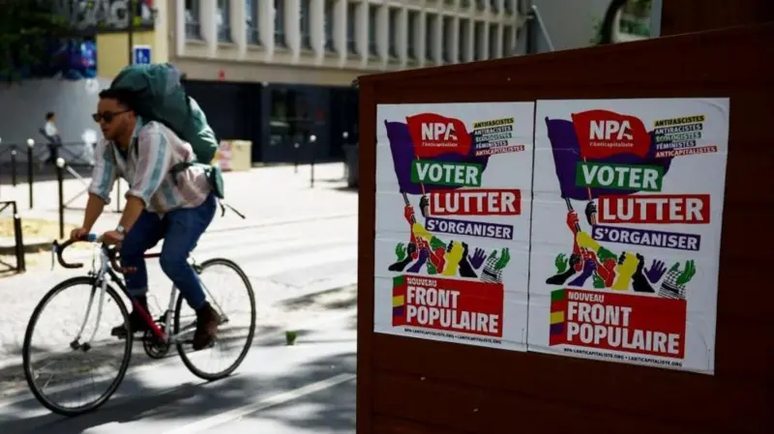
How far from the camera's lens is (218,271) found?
19.8 ft

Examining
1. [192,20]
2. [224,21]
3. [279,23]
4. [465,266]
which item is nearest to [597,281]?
[465,266]

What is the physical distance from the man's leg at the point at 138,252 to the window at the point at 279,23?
3341cm

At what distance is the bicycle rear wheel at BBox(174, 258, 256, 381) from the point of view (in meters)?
5.76

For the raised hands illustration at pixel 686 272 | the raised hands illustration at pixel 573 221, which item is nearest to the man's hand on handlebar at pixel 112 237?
the raised hands illustration at pixel 573 221

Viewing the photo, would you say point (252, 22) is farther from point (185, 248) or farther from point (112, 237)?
point (112, 237)

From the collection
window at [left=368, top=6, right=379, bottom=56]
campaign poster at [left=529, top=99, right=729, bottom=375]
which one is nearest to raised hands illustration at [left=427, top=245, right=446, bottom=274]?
campaign poster at [left=529, top=99, right=729, bottom=375]

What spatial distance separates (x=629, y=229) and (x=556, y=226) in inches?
9.4

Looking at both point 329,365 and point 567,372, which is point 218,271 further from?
point 567,372

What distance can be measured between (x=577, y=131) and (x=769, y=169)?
1.92ft

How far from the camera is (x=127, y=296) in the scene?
215 inches

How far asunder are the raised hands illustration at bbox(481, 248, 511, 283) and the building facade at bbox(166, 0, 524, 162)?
31.2m

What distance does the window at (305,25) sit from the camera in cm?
3953

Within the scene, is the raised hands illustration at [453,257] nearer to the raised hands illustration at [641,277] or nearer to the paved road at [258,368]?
the raised hands illustration at [641,277]

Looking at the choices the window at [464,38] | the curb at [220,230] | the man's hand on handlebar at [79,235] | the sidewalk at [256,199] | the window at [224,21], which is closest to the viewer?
the man's hand on handlebar at [79,235]
